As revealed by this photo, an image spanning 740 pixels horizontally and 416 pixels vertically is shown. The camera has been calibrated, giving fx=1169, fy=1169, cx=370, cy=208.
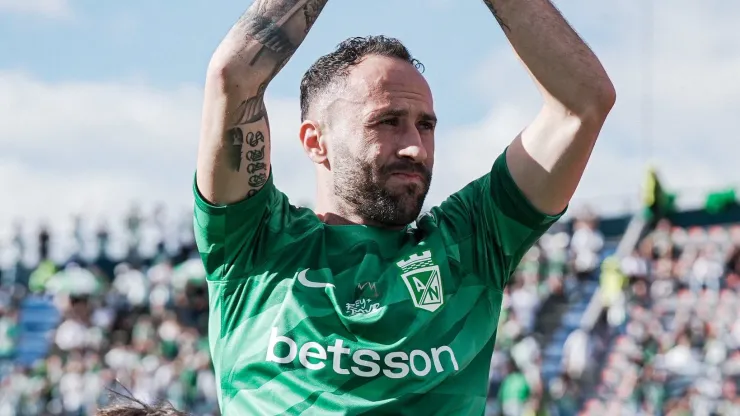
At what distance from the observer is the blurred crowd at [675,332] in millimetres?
13359

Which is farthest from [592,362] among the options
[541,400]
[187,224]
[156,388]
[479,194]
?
[479,194]

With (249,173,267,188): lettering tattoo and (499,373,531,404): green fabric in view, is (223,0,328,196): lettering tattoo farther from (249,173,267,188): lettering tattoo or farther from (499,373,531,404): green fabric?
(499,373,531,404): green fabric

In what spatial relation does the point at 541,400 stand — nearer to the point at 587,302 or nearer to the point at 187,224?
the point at 587,302

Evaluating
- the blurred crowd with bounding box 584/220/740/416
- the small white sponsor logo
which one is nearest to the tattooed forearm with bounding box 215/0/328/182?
the small white sponsor logo

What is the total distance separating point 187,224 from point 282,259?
56.9 ft

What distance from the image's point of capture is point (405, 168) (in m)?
3.40

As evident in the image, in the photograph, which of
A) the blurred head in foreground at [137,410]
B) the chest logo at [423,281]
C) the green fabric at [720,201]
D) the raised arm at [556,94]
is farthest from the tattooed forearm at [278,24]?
the green fabric at [720,201]

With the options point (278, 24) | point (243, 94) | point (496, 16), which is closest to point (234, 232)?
point (243, 94)

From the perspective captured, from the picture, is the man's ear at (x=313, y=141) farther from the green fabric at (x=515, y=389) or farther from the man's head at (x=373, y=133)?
the green fabric at (x=515, y=389)

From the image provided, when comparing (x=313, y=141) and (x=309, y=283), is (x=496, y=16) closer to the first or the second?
(x=313, y=141)

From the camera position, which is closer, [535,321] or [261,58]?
[261,58]

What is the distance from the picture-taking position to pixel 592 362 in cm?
1412

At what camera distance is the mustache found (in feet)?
11.1

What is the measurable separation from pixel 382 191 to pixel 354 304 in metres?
0.36
